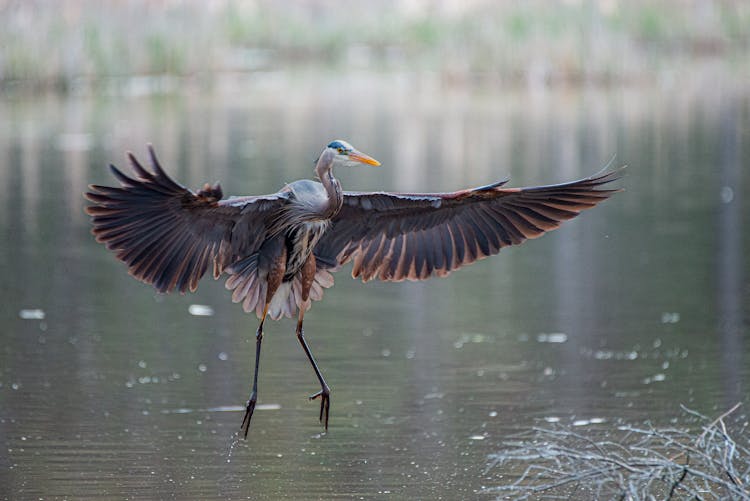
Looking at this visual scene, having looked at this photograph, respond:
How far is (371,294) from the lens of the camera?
442 inches

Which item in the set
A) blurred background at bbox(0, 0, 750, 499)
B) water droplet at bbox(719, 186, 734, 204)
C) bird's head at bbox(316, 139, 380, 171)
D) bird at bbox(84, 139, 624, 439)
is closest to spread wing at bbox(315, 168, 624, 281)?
bird at bbox(84, 139, 624, 439)

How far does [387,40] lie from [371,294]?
30.4m

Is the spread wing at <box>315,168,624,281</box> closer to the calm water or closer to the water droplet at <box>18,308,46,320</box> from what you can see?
the calm water

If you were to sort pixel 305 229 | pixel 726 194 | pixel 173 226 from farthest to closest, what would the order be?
1. pixel 726 194
2. pixel 305 229
3. pixel 173 226

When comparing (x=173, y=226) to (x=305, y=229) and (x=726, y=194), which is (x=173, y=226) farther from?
(x=726, y=194)

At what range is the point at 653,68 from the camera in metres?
29.9

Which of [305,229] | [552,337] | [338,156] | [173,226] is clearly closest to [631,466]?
[338,156]

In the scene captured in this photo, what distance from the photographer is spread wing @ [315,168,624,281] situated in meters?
6.91

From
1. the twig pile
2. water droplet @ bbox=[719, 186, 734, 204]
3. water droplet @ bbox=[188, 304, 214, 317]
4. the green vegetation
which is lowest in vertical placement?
the twig pile

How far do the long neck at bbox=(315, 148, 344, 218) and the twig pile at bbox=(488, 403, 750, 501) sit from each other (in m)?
1.28

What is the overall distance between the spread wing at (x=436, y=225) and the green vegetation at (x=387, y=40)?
19435 millimetres

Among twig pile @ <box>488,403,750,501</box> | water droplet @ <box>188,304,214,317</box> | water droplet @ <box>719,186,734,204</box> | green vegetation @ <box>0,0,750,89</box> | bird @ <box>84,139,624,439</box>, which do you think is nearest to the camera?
twig pile @ <box>488,403,750,501</box>

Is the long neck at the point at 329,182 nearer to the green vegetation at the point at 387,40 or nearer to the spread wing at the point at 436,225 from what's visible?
the spread wing at the point at 436,225

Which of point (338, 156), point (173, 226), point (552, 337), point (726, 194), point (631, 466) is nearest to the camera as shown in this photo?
point (631, 466)
